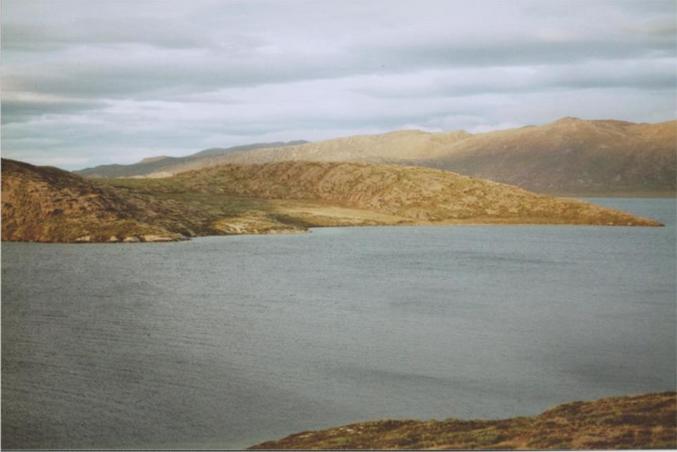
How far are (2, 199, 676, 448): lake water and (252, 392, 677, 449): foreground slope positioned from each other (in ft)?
4.38

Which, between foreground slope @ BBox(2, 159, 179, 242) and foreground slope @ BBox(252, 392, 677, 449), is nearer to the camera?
foreground slope @ BBox(252, 392, 677, 449)

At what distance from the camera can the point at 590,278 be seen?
192ft

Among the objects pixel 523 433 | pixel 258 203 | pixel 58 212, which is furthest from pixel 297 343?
pixel 258 203

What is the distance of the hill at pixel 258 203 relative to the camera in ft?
276

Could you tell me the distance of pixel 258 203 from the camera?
142750 millimetres

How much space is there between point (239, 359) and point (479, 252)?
180 ft

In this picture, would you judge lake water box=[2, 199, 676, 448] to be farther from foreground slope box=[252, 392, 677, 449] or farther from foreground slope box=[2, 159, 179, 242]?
foreground slope box=[2, 159, 179, 242]

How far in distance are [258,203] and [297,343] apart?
112 m

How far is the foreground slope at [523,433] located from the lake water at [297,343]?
1334 millimetres

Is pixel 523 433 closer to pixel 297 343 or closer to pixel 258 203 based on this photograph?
pixel 297 343

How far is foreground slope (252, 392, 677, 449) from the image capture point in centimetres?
1911

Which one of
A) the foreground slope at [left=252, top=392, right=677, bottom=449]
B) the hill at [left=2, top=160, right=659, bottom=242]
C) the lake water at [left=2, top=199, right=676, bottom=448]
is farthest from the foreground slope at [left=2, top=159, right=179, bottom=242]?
the foreground slope at [left=252, top=392, right=677, bottom=449]

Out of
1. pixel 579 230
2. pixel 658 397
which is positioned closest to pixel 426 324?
pixel 658 397

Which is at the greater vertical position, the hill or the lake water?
the hill
